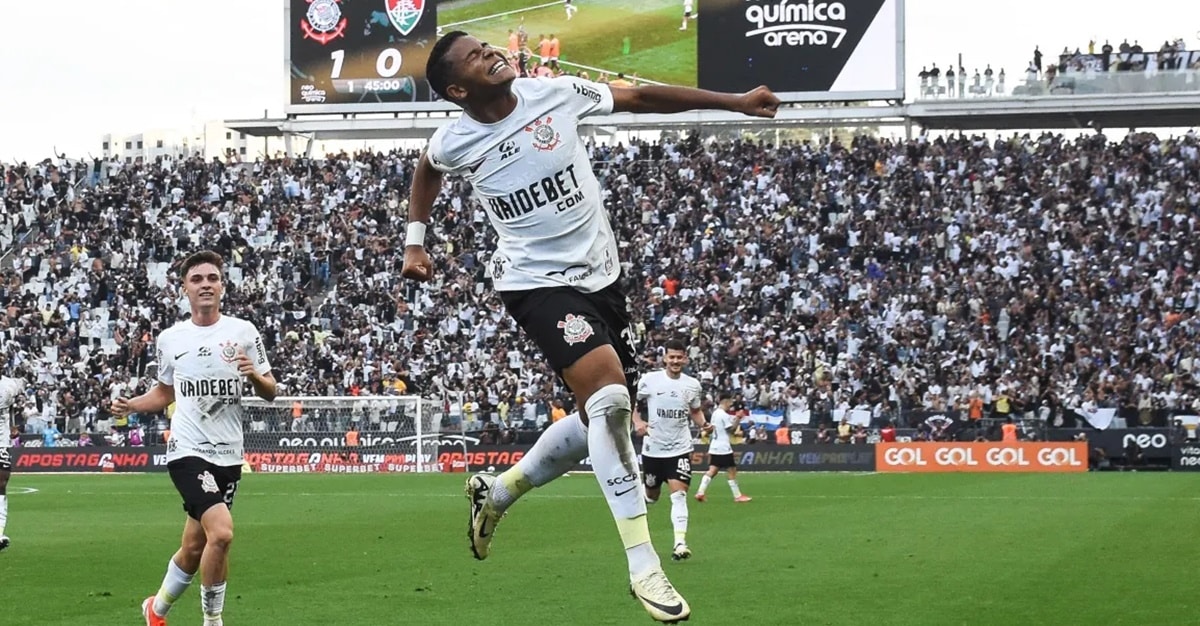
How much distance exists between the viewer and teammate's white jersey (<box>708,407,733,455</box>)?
A: 91.6 feet

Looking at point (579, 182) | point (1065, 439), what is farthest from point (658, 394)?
point (1065, 439)

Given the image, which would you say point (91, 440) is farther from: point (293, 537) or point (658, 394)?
point (658, 394)

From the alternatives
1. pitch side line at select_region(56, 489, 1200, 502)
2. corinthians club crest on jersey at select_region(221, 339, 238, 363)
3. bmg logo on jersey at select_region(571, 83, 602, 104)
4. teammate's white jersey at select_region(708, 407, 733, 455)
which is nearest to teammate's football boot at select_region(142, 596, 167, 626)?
corinthians club crest on jersey at select_region(221, 339, 238, 363)

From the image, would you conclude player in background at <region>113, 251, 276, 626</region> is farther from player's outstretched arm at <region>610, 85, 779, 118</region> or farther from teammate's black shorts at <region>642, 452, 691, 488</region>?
teammate's black shorts at <region>642, 452, 691, 488</region>

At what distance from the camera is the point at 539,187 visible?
7738mm

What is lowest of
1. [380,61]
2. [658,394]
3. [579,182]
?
[658,394]

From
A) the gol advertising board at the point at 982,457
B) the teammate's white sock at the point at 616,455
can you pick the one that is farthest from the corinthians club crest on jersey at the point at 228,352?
the gol advertising board at the point at 982,457

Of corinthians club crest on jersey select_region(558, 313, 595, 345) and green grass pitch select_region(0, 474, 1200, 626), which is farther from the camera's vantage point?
green grass pitch select_region(0, 474, 1200, 626)

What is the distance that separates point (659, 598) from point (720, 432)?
21370 millimetres

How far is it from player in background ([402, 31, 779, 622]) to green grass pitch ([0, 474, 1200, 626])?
5.08 meters

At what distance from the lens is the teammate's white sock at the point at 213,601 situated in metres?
11.1

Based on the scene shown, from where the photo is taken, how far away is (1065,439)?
38094 mm

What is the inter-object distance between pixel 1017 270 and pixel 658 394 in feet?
78.4

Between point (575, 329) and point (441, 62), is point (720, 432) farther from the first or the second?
point (441, 62)
